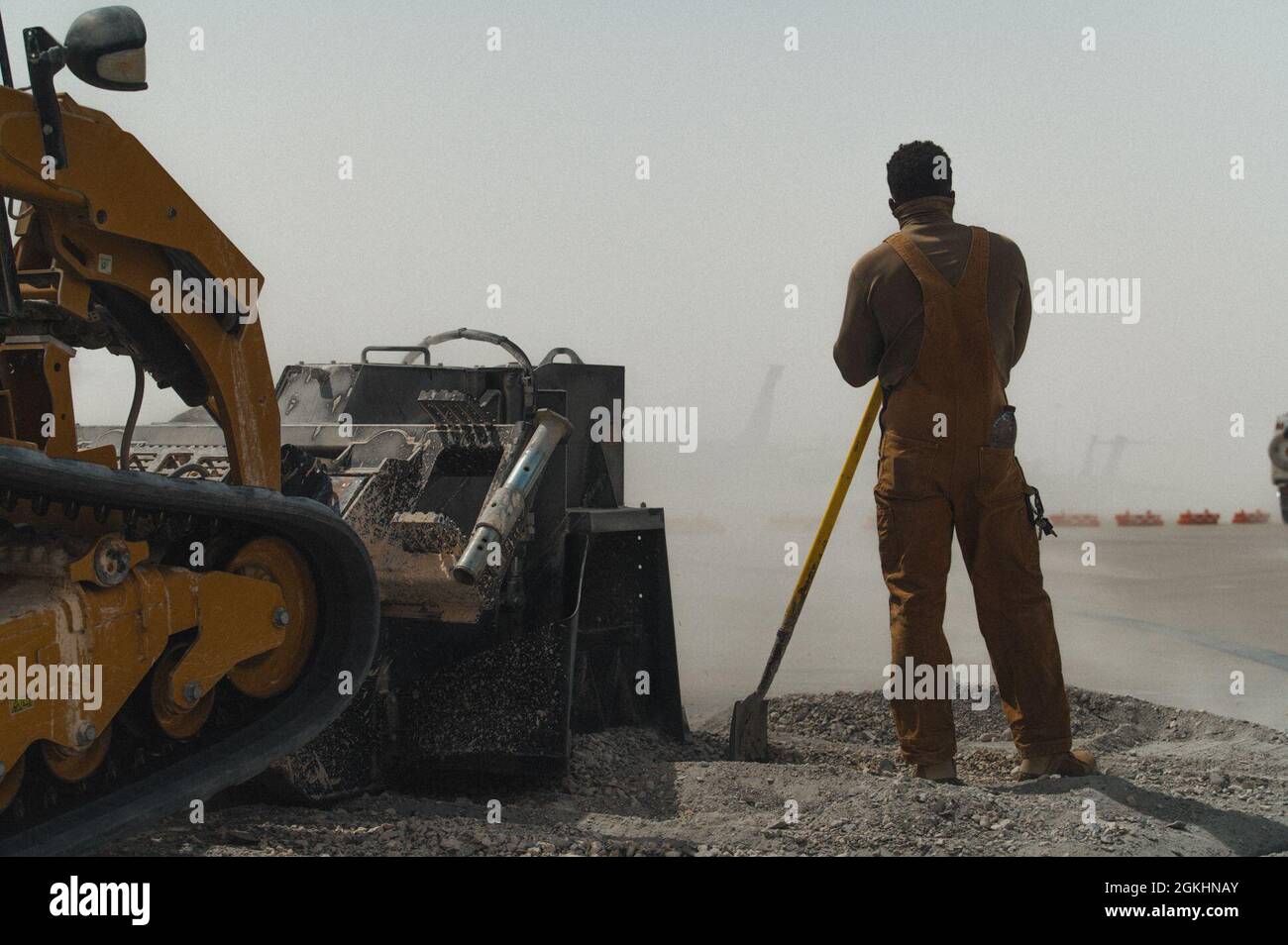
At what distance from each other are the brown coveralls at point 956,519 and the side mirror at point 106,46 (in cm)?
275

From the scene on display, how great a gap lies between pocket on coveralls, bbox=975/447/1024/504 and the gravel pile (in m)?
0.99

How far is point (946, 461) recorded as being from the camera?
17.1 ft

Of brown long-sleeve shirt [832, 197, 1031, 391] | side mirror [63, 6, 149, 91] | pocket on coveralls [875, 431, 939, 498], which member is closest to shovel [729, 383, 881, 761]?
brown long-sleeve shirt [832, 197, 1031, 391]

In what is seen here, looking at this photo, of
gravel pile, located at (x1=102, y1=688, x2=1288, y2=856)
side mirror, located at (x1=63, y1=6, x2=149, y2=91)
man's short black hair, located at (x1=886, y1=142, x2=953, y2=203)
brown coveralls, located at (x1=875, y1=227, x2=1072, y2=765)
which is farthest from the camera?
man's short black hair, located at (x1=886, y1=142, x2=953, y2=203)

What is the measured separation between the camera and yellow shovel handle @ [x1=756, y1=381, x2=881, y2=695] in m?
5.86

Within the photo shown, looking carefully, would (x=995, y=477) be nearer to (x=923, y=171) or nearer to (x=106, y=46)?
(x=923, y=171)

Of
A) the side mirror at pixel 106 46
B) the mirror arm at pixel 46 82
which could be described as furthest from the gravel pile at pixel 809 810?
the side mirror at pixel 106 46

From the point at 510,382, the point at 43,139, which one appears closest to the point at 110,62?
the point at 43,139

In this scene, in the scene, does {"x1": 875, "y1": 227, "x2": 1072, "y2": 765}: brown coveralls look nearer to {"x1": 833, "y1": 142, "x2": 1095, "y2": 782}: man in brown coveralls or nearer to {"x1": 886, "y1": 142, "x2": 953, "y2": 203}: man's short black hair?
{"x1": 833, "y1": 142, "x2": 1095, "y2": 782}: man in brown coveralls

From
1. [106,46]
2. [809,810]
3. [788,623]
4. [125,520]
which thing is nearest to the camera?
[106,46]

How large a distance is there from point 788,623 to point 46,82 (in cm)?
362

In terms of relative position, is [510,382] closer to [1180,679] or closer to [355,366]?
[355,366]

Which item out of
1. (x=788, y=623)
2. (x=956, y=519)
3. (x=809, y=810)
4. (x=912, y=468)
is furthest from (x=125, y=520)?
(x=788, y=623)

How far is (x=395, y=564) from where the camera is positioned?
5.05 metres
